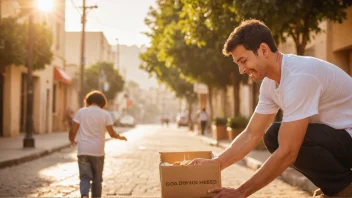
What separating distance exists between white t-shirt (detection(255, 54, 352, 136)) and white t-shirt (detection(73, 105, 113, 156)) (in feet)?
10.9

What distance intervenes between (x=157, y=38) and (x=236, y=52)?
12866 mm

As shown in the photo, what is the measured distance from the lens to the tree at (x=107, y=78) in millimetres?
60500

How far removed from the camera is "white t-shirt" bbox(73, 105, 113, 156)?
7.22 m

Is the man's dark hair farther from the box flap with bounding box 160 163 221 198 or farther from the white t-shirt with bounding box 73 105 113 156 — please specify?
the white t-shirt with bounding box 73 105 113 156

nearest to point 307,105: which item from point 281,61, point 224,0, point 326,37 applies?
point 281,61

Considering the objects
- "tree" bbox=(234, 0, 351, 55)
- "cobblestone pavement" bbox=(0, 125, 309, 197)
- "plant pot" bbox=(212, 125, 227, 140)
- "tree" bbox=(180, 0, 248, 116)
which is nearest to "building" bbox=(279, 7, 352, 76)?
"tree" bbox=(234, 0, 351, 55)

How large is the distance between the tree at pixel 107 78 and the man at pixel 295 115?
183ft

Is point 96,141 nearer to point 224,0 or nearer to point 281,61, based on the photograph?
point 281,61

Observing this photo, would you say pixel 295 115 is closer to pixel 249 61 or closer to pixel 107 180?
pixel 249 61

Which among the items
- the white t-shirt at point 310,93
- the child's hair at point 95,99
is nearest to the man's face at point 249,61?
the white t-shirt at point 310,93

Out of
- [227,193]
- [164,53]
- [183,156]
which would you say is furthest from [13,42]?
[227,193]

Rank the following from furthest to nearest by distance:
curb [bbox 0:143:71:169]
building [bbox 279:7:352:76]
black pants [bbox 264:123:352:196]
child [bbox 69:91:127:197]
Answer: building [bbox 279:7:352:76] → curb [bbox 0:143:71:169] → child [bbox 69:91:127:197] → black pants [bbox 264:123:352:196]

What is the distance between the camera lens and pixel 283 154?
12.1 feet

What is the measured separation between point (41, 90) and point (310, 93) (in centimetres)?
2715
